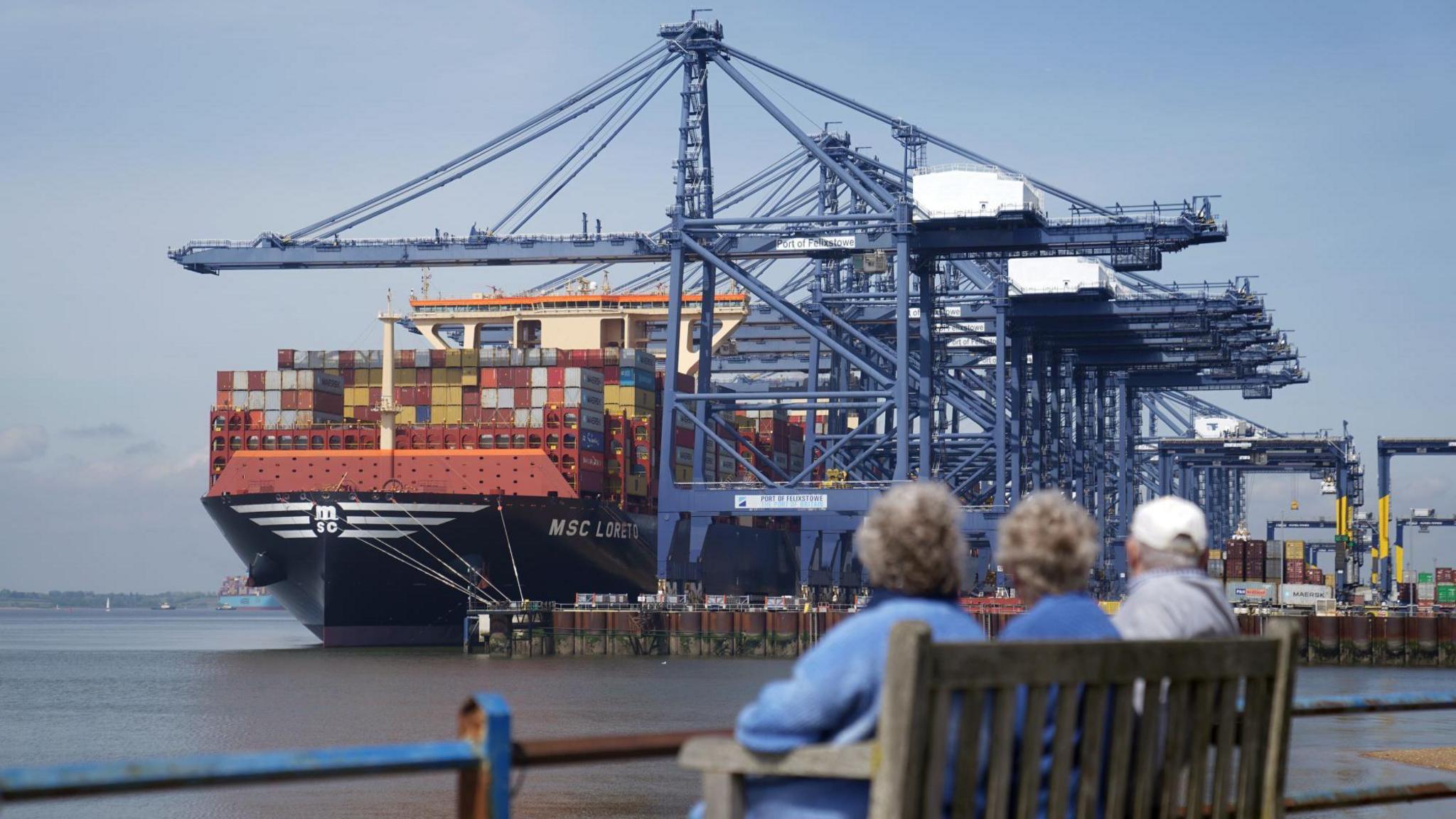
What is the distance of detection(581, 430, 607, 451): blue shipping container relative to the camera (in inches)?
1978

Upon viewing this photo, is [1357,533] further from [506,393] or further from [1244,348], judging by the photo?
[506,393]

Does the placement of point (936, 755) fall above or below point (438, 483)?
below

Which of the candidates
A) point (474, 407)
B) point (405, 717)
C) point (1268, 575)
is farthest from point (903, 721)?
point (1268, 575)

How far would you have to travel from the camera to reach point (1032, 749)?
3.24 meters

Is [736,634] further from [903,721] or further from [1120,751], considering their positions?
[903,721]

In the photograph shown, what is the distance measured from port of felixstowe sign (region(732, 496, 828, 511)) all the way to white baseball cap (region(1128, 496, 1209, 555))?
4319 cm

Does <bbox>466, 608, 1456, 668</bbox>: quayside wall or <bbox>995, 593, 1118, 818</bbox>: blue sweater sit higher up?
<bbox>995, 593, 1118, 818</bbox>: blue sweater

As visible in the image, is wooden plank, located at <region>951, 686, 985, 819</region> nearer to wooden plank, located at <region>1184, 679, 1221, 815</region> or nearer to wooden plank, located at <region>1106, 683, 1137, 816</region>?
wooden plank, located at <region>1106, 683, 1137, 816</region>

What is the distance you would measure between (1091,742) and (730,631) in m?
45.6

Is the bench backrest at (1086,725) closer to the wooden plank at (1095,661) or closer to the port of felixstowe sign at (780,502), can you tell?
the wooden plank at (1095,661)

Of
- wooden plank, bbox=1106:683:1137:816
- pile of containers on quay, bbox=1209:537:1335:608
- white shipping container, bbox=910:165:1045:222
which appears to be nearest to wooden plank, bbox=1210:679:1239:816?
wooden plank, bbox=1106:683:1137:816

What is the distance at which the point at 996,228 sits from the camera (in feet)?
146

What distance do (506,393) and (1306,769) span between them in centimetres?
3419

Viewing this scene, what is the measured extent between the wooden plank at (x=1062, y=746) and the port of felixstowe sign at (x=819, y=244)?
42620mm
